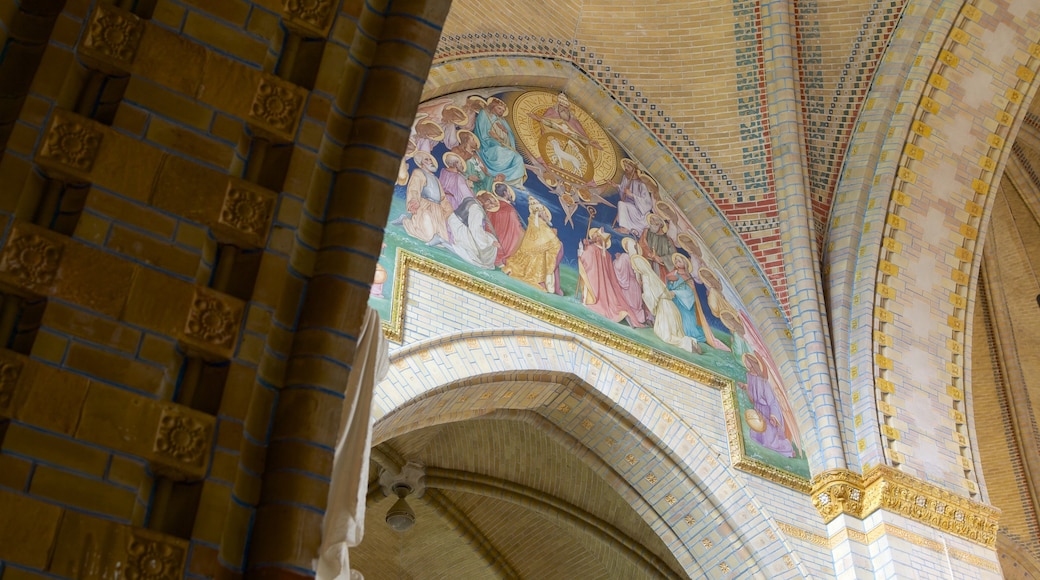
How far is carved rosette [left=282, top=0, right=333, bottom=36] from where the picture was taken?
2910mm

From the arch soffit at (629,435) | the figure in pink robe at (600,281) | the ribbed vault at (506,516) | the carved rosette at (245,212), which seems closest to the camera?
the carved rosette at (245,212)

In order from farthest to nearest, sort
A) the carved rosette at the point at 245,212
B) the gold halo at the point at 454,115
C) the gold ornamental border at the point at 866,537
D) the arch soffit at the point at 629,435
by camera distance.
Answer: the gold halo at the point at 454,115 < the gold ornamental border at the point at 866,537 < the arch soffit at the point at 629,435 < the carved rosette at the point at 245,212

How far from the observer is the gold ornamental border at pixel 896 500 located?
737cm

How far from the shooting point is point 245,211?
2.60 m

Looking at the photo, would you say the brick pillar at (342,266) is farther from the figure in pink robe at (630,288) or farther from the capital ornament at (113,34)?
the figure in pink robe at (630,288)

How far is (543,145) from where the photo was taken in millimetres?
8016

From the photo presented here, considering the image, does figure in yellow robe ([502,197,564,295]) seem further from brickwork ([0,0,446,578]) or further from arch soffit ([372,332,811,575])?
brickwork ([0,0,446,578])

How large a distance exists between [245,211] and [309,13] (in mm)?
618

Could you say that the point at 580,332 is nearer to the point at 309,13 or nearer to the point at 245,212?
the point at 309,13

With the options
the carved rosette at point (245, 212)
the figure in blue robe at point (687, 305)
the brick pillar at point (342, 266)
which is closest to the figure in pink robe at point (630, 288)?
the figure in blue robe at point (687, 305)

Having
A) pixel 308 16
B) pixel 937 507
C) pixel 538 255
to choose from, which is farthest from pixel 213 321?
pixel 937 507

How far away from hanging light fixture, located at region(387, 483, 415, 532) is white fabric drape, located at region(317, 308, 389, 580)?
6.29m

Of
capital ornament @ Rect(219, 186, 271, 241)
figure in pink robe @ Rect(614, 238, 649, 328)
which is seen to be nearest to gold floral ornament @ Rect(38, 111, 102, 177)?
capital ornament @ Rect(219, 186, 271, 241)

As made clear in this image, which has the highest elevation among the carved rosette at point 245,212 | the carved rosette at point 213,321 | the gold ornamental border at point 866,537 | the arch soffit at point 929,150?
the arch soffit at point 929,150
